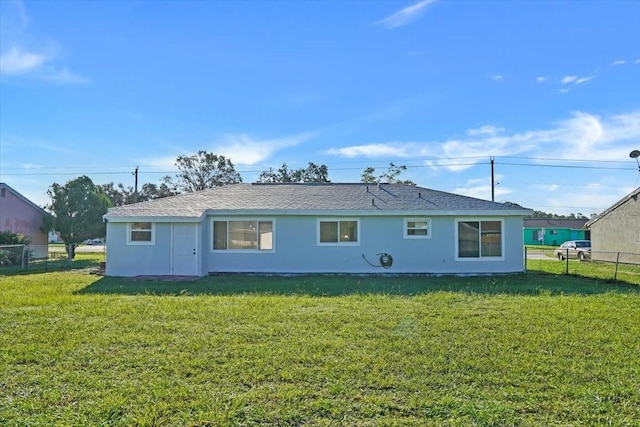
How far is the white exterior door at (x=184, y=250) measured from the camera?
45.7 feet

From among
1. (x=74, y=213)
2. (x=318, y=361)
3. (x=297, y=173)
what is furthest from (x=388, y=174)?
(x=318, y=361)

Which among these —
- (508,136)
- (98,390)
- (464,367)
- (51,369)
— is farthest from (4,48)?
(508,136)

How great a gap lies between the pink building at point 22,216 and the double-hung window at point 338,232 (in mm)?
14734

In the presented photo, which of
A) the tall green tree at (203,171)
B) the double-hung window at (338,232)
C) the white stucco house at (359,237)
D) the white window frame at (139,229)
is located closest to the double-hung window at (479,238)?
the white stucco house at (359,237)

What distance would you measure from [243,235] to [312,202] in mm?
2743

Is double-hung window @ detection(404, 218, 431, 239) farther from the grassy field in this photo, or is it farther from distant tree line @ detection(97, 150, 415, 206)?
distant tree line @ detection(97, 150, 415, 206)

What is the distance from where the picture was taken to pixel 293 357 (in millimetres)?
5098

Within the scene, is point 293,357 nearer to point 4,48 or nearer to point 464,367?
point 464,367

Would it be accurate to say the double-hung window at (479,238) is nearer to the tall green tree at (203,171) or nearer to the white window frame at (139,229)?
the white window frame at (139,229)

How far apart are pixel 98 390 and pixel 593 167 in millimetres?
44788

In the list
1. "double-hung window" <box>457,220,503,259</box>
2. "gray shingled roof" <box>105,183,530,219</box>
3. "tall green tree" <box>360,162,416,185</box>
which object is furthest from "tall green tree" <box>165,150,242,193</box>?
"double-hung window" <box>457,220,503,259</box>

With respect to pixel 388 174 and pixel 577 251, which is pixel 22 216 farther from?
pixel 577 251

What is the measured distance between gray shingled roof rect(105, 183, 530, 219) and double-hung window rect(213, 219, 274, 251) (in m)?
0.53

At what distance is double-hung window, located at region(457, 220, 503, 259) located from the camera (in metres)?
14.8
